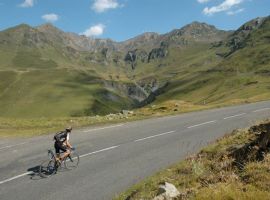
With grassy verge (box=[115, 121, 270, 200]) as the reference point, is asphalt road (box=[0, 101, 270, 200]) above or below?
below

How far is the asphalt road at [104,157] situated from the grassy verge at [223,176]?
5.62 ft

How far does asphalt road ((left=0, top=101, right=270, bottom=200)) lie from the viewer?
44.2 ft

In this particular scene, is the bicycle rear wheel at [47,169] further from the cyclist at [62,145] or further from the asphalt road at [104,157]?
the cyclist at [62,145]

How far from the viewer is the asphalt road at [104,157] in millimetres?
13485

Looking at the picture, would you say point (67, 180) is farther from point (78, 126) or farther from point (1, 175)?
point (78, 126)

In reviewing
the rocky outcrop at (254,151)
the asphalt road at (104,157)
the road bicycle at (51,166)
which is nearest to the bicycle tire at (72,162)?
the road bicycle at (51,166)

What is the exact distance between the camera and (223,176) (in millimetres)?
9500

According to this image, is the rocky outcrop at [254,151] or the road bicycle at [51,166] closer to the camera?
the rocky outcrop at [254,151]

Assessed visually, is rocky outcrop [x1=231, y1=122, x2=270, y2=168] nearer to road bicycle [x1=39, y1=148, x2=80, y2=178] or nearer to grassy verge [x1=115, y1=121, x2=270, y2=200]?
grassy verge [x1=115, y1=121, x2=270, y2=200]

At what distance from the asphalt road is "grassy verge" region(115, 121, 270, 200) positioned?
171 cm

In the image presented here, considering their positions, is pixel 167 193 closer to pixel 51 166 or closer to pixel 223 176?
pixel 223 176

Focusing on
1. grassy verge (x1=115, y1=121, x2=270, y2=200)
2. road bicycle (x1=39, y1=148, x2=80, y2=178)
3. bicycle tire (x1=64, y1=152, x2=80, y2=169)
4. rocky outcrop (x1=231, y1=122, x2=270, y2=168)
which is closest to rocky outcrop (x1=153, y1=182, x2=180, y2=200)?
grassy verge (x1=115, y1=121, x2=270, y2=200)

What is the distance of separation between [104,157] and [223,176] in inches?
380

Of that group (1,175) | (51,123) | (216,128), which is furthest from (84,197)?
(51,123)
